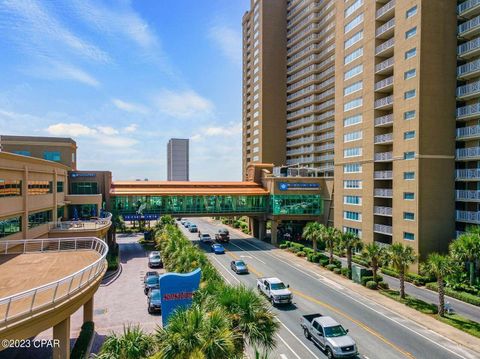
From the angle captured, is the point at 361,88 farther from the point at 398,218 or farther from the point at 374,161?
the point at 398,218

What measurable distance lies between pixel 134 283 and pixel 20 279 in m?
22.2

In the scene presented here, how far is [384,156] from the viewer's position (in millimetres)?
50656

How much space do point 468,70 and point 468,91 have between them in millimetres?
2725

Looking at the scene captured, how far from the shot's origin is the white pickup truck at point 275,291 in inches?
1284

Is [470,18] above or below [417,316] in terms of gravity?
above

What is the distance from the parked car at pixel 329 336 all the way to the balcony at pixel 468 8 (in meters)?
43.6

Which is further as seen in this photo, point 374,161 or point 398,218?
point 374,161

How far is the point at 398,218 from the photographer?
4691 cm

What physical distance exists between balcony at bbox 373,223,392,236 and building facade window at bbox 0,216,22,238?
148 ft

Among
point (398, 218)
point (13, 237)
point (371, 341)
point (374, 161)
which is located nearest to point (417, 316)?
point (371, 341)

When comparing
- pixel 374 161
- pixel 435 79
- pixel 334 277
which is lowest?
pixel 334 277

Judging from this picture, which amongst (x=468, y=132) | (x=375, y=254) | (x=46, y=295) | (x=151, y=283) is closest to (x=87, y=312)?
(x=46, y=295)

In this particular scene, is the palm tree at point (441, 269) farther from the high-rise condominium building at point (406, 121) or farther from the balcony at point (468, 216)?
the balcony at point (468, 216)

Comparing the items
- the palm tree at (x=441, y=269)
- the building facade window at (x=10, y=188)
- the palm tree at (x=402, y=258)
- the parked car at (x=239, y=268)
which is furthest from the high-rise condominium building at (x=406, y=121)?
the building facade window at (x=10, y=188)
